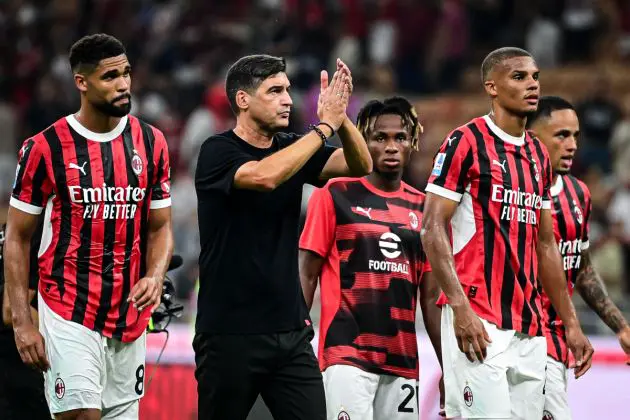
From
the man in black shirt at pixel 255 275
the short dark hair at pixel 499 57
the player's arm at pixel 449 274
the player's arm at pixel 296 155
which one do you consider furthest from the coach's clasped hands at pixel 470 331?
the short dark hair at pixel 499 57

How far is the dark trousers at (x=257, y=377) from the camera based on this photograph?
6.40 m

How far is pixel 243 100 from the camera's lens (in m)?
6.62

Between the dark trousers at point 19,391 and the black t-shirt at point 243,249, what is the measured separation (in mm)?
1698

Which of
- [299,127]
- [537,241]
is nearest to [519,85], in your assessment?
[537,241]

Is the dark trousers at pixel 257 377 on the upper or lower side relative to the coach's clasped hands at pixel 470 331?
lower

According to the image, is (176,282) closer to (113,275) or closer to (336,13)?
(336,13)

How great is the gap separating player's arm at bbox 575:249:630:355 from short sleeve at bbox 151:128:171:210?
8.86 feet

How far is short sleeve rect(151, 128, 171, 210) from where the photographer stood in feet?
22.8

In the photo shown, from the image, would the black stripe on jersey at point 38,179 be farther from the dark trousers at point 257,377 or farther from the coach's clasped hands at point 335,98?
the coach's clasped hands at point 335,98

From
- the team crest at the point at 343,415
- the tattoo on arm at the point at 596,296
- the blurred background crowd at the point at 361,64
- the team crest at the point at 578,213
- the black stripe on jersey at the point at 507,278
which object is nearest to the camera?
the black stripe on jersey at the point at 507,278

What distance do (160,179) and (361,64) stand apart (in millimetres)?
9862

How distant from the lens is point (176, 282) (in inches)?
527

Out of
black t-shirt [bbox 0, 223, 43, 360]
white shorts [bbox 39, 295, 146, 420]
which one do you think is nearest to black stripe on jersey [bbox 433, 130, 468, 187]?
white shorts [bbox 39, 295, 146, 420]

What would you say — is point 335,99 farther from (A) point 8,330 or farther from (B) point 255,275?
(A) point 8,330
